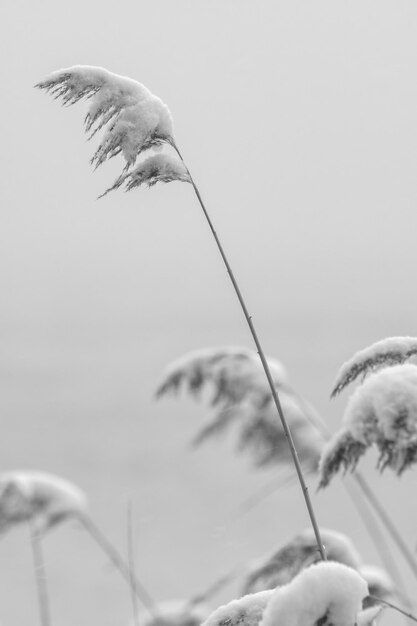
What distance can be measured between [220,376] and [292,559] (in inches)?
30.4

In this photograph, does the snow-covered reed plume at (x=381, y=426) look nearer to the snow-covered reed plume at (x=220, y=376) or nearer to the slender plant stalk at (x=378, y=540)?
the snow-covered reed plume at (x=220, y=376)

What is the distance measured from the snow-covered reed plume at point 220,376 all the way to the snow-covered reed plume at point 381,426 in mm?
1553

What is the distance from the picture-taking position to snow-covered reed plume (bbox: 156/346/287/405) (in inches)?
105

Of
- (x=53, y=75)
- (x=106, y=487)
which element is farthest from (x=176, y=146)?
(x=106, y=487)

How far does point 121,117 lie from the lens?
155 cm

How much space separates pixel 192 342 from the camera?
33.0 metres

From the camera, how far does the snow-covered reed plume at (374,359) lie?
4.09 feet

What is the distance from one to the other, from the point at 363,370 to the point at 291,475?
1.13m

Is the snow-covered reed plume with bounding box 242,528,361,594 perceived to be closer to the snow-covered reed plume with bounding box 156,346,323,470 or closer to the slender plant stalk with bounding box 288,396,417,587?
the slender plant stalk with bounding box 288,396,417,587

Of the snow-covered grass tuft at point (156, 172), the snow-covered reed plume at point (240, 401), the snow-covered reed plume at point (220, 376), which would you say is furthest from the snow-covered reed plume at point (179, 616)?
the snow-covered grass tuft at point (156, 172)

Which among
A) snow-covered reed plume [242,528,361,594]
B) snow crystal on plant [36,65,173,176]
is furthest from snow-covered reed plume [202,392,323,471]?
snow crystal on plant [36,65,173,176]

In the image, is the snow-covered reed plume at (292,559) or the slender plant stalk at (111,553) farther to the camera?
the slender plant stalk at (111,553)

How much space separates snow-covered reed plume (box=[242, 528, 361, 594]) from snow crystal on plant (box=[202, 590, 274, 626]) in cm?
67

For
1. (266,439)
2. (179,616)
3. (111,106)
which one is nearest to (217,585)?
(266,439)
